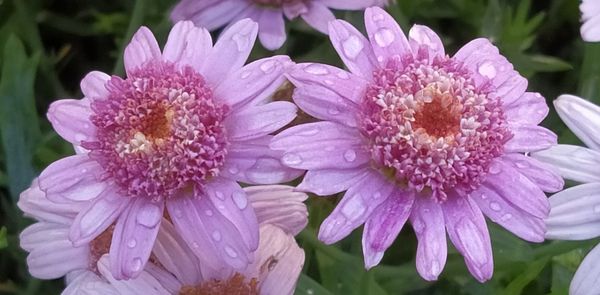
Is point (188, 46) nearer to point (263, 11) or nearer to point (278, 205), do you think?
point (278, 205)

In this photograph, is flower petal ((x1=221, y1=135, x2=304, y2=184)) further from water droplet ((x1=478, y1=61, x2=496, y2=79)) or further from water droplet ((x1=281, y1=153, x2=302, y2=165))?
water droplet ((x1=478, y1=61, x2=496, y2=79))

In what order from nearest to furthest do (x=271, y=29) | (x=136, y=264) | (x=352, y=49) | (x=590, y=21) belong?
1. (x=136, y=264)
2. (x=352, y=49)
3. (x=590, y=21)
4. (x=271, y=29)

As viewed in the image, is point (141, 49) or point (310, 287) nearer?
point (141, 49)

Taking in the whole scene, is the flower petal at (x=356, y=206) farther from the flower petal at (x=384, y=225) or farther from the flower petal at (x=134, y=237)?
the flower petal at (x=134, y=237)

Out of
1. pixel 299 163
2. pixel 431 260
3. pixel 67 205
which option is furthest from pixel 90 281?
pixel 431 260

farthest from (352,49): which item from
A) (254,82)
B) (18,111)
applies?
(18,111)
